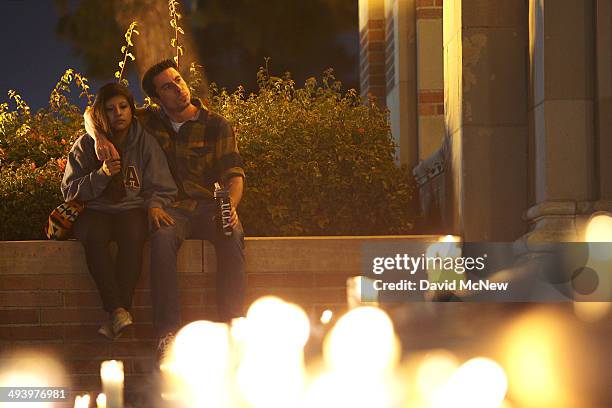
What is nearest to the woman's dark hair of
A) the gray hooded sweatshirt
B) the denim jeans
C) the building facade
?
the gray hooded sweatshirt

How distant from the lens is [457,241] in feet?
24.6

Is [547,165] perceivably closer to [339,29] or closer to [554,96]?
[554,96]

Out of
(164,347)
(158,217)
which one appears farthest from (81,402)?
(158,217)

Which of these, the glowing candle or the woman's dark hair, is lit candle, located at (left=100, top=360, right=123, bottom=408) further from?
the woman's dark hair

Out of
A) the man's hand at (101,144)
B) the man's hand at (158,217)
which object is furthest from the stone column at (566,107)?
the man's hand at (101,144)

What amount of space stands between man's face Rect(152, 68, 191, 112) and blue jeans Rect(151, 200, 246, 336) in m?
0.73

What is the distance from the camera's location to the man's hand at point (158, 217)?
667cm

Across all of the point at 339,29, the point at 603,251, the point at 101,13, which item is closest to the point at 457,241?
the point at 603,251

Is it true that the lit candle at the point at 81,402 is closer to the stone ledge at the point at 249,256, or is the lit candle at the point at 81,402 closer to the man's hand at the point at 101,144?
the stone ledge at the point at 249,256

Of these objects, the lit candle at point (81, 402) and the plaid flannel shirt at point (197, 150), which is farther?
the plaid flannel shirt at point (197, 150)

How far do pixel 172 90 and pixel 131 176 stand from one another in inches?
27.6

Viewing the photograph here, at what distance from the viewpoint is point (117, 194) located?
6809mm

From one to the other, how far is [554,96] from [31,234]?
13.6 ft

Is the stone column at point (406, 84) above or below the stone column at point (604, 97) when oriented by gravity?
A: above
